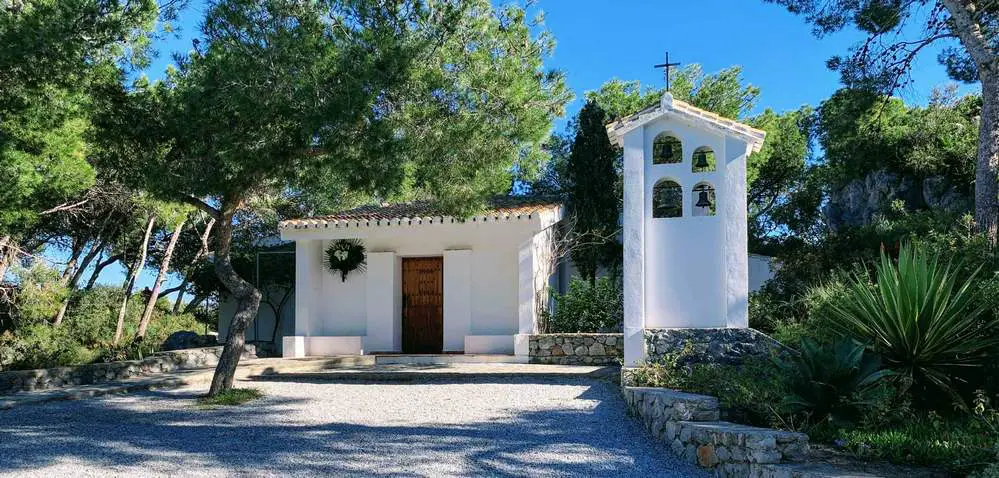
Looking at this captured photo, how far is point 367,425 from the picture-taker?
27.2 feet

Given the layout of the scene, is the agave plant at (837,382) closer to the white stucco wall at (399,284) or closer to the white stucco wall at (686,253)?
the white stucco wall at (686,253)

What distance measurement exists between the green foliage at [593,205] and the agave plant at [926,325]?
883cm

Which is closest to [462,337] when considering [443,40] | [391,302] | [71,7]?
[391,302]

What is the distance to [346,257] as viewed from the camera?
1582 centimetres

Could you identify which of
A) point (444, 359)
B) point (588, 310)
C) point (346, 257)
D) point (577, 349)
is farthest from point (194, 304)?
point (577, 349)

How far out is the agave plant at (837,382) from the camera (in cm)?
648

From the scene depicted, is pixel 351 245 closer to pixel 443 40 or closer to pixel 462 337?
pixel 462 337

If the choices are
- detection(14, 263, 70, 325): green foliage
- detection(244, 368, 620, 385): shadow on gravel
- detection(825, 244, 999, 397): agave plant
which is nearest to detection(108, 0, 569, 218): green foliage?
detection(244, 368, 620, 385): shadow on gravel

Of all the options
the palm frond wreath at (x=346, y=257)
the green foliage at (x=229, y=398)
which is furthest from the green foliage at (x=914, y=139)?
the green foliage at (x=229, y=398)

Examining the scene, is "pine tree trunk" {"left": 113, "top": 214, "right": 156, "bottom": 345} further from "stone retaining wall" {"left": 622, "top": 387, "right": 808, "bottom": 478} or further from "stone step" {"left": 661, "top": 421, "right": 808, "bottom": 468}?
"stone step" {"left": 661, "top": 421, "right": 808, "bottom": 468}

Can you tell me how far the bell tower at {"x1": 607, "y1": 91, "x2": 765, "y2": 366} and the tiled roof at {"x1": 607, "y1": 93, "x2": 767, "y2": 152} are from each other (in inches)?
0.5

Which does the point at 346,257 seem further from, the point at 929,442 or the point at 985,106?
the point at 929,442

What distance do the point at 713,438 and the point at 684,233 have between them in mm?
4349

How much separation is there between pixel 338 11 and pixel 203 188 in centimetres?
279
